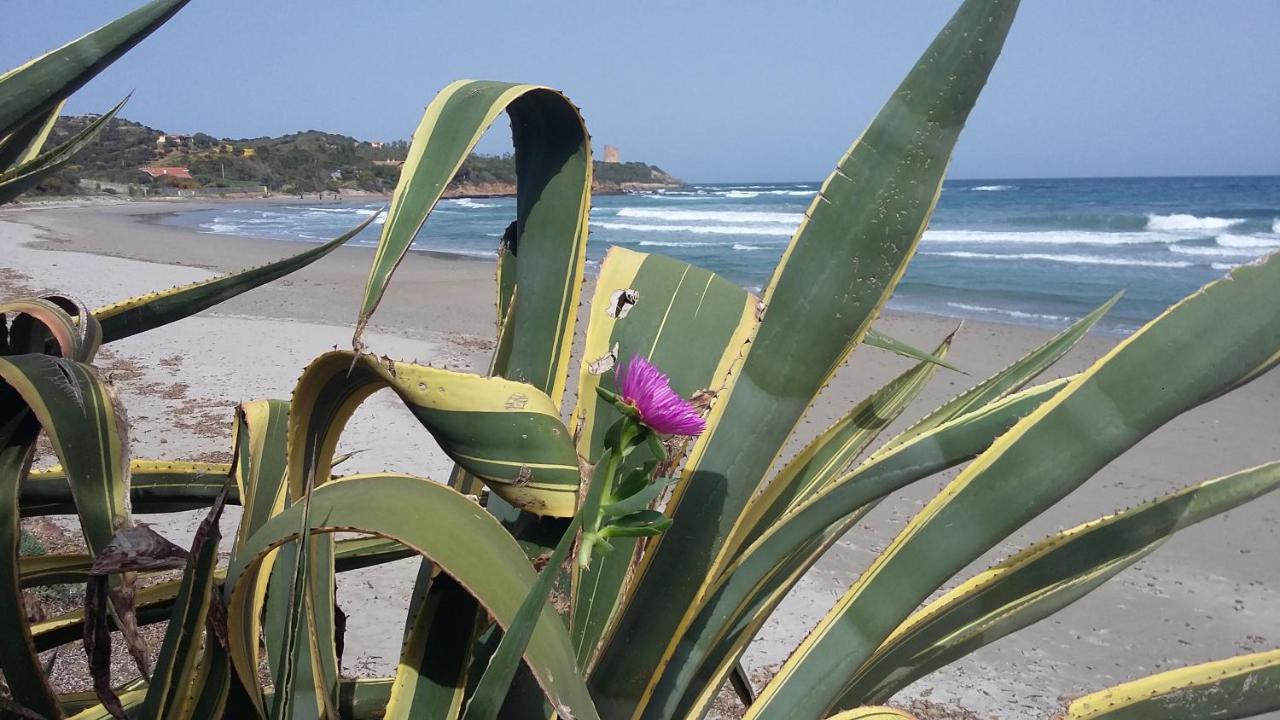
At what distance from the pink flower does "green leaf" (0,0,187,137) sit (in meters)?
0.64

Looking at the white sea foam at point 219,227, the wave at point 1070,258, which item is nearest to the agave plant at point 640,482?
the wave at point 1070,258

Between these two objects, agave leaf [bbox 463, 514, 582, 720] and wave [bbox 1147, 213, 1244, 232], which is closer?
agave leaf [bbox 463, 514, 582, 720]

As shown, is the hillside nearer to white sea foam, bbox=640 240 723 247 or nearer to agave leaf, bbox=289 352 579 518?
white sea foam, bbox=640 240 723 247

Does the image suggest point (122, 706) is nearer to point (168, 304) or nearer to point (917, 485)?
point (168, 304)

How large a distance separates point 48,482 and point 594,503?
721mm

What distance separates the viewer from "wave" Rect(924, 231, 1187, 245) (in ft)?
72.4

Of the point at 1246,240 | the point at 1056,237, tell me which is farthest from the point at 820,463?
the point at 1246,240

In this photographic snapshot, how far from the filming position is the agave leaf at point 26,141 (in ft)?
3.37

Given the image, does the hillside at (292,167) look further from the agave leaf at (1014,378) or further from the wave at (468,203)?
the agave leaf at (1014,378)

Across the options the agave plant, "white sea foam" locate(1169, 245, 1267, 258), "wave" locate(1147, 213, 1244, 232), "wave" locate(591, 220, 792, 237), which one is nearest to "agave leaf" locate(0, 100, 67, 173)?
the agave plant

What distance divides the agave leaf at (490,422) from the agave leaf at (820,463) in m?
0.21

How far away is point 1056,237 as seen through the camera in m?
23.3

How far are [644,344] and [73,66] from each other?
64cm

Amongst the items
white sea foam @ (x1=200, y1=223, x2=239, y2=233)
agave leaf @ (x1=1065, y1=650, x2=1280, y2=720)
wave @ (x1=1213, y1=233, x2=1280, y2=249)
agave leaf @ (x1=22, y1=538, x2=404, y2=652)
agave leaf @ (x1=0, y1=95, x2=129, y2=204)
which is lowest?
white sea foam @ (x1=200, y1=223, x2=239, y2=233)
